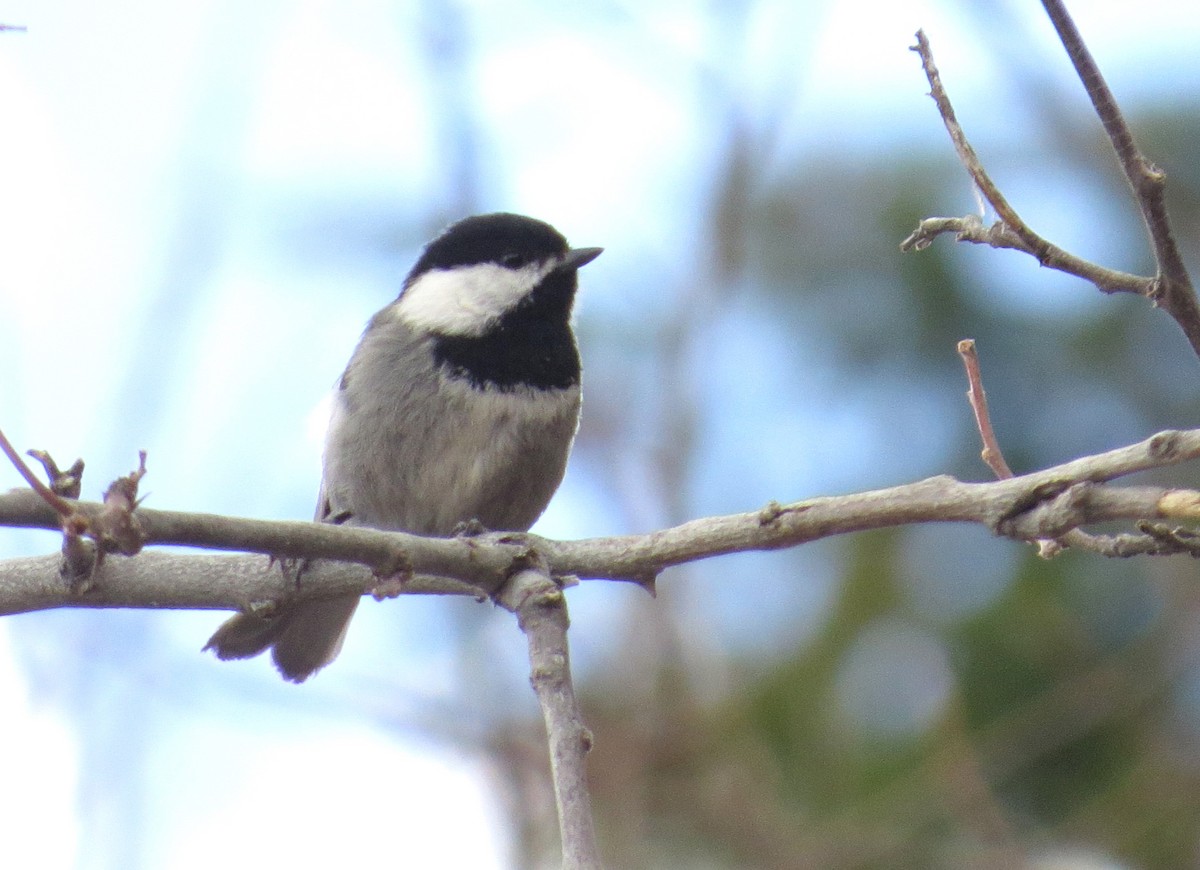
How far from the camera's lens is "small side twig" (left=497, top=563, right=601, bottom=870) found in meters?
1.63

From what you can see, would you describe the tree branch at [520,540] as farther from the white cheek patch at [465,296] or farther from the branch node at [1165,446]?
the white cheek patch at [465,296]

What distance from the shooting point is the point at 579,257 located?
4.27m

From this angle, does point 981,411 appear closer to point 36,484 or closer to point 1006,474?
point 1006,474

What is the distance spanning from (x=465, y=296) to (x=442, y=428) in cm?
57

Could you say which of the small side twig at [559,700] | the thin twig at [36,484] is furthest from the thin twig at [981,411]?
the thin twig at [36,484]

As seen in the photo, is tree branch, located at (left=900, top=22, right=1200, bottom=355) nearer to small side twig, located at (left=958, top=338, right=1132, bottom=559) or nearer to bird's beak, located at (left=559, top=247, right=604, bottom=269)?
small side twig, located at (left=958, top=338, right=1132, bottom=559)

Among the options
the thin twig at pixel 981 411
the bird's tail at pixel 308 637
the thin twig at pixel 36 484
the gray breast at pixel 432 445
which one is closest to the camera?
the thin twig at pixel 36 484

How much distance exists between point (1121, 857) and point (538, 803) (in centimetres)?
222

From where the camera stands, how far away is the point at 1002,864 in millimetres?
4562

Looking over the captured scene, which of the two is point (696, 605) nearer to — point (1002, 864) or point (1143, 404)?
point (1002, 864)

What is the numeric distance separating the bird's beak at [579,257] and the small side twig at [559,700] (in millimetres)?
2124

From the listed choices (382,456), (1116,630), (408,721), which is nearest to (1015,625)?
(1116,630)

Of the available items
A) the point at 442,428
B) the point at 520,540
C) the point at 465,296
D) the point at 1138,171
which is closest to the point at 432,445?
the point at 442,428

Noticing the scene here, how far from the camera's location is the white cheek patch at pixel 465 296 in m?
3.92
